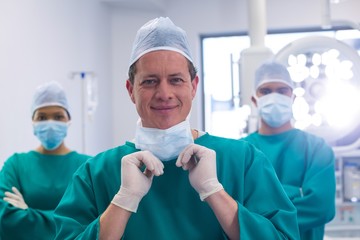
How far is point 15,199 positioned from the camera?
1899 mm

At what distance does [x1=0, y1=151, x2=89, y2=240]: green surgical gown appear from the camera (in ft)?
6.09

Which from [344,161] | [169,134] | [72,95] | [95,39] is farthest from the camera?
[95,39]

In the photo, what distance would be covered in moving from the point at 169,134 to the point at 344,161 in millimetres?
2354

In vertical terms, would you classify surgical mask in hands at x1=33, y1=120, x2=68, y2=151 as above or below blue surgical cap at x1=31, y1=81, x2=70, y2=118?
below

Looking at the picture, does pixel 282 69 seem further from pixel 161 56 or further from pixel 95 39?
pixel 95 39

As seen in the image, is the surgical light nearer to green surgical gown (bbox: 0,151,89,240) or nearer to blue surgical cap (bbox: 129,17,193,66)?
green surgical gown (bbox: 0,151,89,240)

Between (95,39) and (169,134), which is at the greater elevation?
(95,39)

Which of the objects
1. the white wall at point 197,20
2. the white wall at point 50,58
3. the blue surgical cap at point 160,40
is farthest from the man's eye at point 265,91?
the white wall at point 197,20

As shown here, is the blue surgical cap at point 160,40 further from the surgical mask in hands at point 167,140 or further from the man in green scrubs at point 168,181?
the surgical mask in hands at point 167,140

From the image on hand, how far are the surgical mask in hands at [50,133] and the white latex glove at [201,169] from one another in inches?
46.3

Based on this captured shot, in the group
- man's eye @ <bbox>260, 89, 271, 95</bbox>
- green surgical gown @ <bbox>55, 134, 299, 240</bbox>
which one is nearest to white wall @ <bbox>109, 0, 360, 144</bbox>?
man's eye @ <bbox>260, 89, 271, 95</bbox>

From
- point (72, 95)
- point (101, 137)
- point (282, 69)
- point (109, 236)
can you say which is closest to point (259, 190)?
point (109, 236)

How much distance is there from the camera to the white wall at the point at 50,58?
8.38ft

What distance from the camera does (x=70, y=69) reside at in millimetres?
3328
